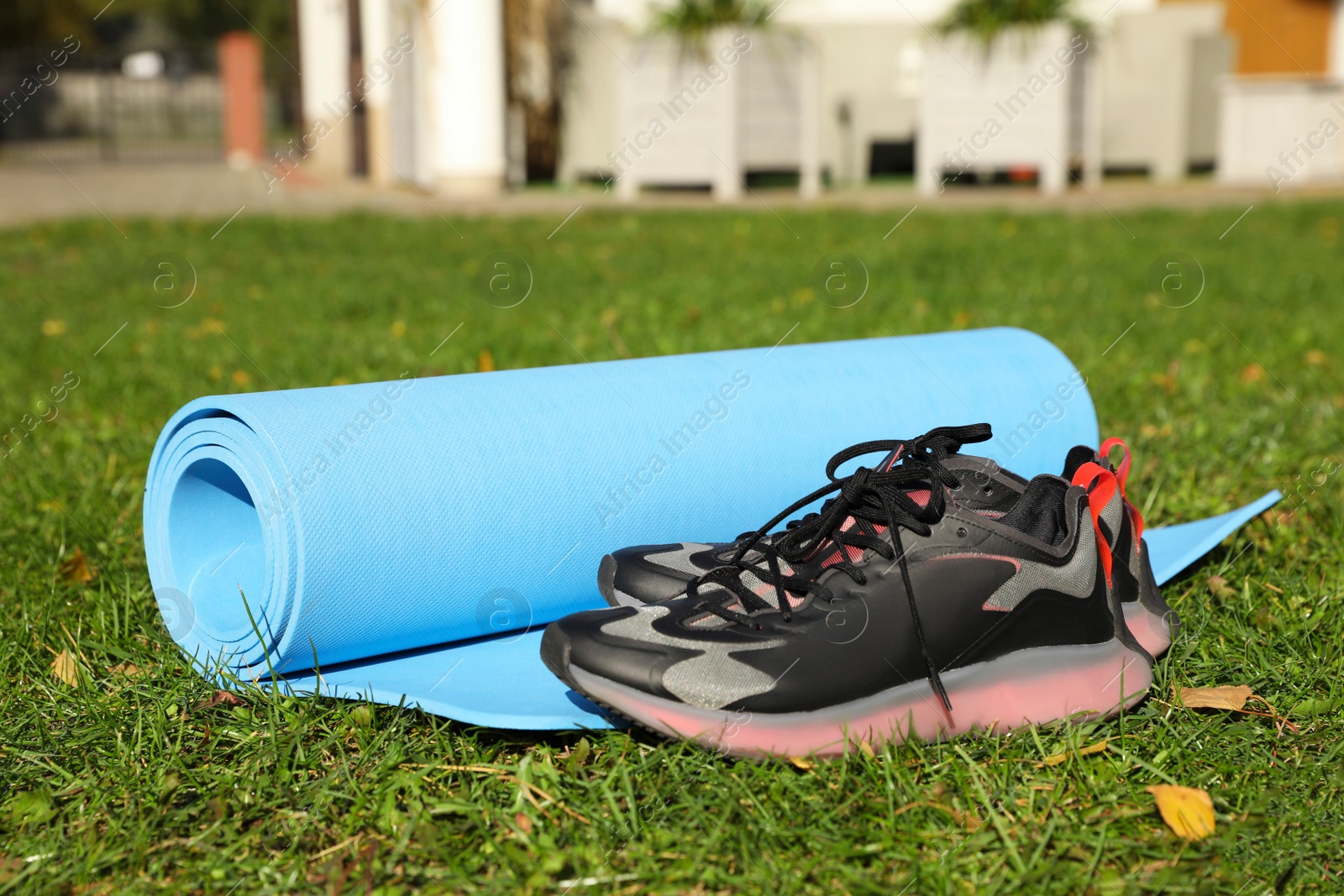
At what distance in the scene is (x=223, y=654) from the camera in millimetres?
1973

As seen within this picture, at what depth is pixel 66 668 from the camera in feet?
6.61

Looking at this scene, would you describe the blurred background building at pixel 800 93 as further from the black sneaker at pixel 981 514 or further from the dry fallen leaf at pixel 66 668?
the dry fallen leaf at pixel 66 668

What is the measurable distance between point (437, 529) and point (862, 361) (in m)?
0.95

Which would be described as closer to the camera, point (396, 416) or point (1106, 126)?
point (396, 416)

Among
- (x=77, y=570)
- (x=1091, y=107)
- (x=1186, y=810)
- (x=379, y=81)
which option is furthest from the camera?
(x=379, y=81)

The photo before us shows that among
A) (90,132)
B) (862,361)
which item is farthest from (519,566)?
(90,132)

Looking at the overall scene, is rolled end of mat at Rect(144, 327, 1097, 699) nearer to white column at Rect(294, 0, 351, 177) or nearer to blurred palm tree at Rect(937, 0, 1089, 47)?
blurred palm tree at Rect(937, 0, 1089, 47)

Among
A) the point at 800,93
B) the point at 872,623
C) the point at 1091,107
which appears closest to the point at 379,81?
the point at 800,93

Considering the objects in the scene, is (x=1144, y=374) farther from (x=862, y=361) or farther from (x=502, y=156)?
(x=502, y=156)

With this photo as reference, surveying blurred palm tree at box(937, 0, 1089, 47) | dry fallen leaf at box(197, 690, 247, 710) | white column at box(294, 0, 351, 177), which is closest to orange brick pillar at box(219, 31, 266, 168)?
white column at box(294, 0, 351, 177)

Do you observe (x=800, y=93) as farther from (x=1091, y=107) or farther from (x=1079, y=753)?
(x=1079, y=753)

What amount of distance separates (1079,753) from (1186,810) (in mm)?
168

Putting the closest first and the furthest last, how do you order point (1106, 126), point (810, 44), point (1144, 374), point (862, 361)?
point (862, 361) → point (1144, 374) → point (810, 44) → point (1106, 126)

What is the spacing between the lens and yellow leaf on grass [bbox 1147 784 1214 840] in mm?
1523
